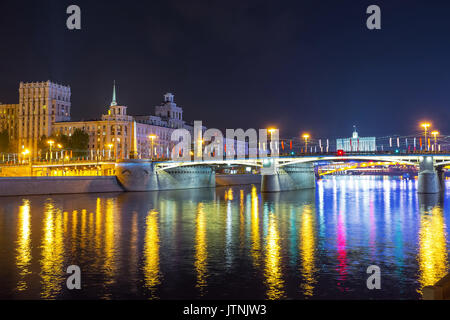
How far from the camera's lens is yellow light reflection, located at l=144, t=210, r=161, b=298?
1756 cm

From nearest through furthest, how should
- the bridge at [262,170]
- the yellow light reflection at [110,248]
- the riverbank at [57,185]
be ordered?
the yellow light reflection at [110,248], the riverbank at [57,185], the bridge at [262,170]

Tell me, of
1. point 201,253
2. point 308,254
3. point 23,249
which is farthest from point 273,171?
point 23,249

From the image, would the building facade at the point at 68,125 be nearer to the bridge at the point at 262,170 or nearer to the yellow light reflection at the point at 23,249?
the bridge at the point at 262,170

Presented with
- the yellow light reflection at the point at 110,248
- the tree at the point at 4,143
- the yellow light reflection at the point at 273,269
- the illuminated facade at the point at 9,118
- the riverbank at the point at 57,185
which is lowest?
the yellow light reflection at the point at 273,269

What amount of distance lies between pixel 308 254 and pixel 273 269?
4.05m

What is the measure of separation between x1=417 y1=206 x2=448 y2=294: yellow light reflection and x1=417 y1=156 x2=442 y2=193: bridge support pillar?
32.7 metres

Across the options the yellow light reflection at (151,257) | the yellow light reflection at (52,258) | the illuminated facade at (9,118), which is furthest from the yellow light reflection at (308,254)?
the illuminated facade at (9,118)

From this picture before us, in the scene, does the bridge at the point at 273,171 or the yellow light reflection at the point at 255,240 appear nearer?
the yellow light reflection at the point at 255,240

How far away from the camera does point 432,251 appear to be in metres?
23.5

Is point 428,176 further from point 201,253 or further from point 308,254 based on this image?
point 201,253

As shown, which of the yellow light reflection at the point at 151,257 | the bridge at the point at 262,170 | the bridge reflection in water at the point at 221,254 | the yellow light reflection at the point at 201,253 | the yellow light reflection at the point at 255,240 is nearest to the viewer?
the bridge reflection in water at the point at 221,254

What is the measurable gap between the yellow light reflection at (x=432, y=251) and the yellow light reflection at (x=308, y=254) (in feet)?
12.5

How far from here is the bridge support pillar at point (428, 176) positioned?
68750 millimetres
